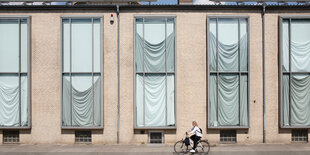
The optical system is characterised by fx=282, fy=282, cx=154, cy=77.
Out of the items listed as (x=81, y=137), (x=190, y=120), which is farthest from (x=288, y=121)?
(x=81, y=137)

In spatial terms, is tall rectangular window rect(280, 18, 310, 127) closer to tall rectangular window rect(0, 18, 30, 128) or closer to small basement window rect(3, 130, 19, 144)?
tall rectangular window rect(0, 18, 30, 128)

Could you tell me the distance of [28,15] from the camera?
1680cm

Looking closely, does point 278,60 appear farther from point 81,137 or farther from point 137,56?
point 81,137

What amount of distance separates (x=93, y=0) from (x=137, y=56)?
425cm

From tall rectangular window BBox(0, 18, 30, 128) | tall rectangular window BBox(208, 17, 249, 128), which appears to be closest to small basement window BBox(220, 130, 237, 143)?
tall rectangular window BBox(208, 17, 249, 128)

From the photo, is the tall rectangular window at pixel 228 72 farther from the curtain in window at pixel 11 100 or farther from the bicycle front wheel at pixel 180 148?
the curtain in window at pixel 11 100

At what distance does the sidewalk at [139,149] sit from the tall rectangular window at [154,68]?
198cm

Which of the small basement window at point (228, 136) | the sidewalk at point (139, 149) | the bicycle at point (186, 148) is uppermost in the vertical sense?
the small basement window at point (228, 136)

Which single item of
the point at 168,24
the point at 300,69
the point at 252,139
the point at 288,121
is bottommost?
the point at 252,139

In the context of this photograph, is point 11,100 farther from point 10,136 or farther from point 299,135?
point 299,135

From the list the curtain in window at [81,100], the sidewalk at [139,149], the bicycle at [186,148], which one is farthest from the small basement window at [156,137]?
the curtain in window at [81,100]

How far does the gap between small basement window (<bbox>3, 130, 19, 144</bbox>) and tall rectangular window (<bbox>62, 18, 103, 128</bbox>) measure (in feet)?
9.72

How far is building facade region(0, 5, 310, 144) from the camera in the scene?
16.5 m

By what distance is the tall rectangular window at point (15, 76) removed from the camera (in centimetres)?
1666
